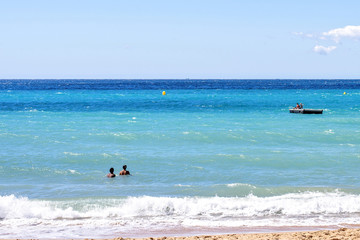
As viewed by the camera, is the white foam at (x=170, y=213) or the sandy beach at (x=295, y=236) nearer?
the sandy beach at (x=295, y=236)

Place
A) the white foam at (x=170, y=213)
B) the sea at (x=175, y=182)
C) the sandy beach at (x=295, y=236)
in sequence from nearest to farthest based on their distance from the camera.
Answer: the sandy beach at (x=295, y=236), the white foam at (x=170, y=213), the sea at (x=175, y=182)

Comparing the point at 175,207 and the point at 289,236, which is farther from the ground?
the point at 289,236

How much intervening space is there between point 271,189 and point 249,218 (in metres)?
3.38

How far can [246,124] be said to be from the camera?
125 ft

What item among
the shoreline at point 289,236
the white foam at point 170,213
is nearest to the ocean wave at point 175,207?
the white foam at point 170,213

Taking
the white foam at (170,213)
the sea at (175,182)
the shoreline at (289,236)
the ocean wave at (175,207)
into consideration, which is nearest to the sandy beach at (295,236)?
the shoreline at (289,236)

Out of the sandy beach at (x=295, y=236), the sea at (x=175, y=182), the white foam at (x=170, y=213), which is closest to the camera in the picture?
the sandy beach at (x=295, y=236)

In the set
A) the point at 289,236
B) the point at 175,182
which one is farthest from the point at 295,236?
the point at 175,182

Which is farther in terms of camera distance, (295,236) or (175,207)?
(175,207)

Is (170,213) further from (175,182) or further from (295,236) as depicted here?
(295,236)

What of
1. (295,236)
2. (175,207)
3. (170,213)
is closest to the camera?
(295,236)

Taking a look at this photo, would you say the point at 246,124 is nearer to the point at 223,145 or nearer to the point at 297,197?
the point at 223,145

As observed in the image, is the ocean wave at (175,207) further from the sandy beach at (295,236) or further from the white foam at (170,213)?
the sandy beach at (295,236)

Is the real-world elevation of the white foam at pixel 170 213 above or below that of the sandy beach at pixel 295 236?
below
